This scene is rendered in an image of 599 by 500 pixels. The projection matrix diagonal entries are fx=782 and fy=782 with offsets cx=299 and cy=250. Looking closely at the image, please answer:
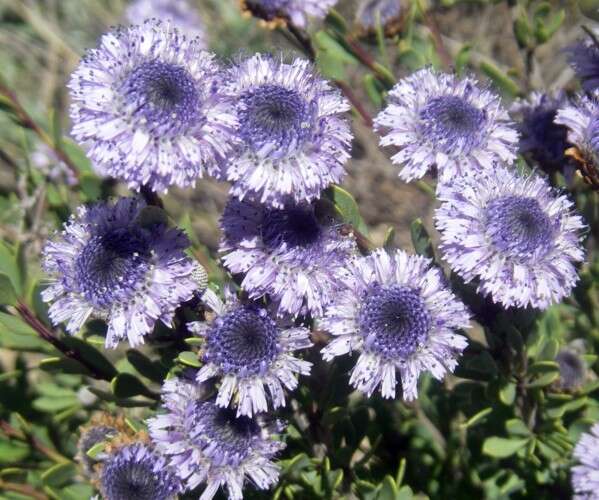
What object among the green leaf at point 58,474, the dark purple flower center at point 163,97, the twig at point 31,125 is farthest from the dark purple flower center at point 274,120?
the green leaf at point 58,474

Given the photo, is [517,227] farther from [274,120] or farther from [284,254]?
[274,120]

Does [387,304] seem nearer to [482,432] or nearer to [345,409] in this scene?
[345,409]

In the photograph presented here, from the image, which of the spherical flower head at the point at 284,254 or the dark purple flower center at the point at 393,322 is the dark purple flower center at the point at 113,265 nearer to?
the spherical flower head at the point at 284,254

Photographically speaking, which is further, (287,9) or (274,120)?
(287,9)

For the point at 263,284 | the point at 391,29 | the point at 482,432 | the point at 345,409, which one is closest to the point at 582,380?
the point at 482,432

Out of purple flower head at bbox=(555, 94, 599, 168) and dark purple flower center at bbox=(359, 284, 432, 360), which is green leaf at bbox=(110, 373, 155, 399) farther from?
purple flower head at bbox=(555, 94, 599, 168)

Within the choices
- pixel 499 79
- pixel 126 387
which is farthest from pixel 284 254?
pixel 499 79
